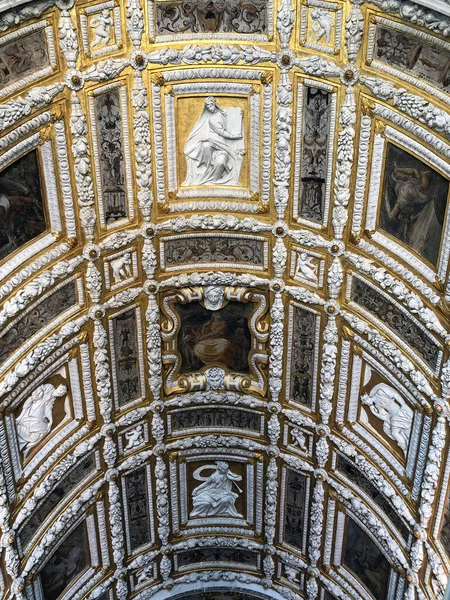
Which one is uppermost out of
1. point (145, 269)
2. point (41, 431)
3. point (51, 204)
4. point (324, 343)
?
point (324, 343)

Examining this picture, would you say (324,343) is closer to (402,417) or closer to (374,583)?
(402,417)

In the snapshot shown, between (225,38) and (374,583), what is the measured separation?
38.9ft

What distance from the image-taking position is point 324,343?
1627 centimetres

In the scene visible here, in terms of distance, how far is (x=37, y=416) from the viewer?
1557 centimetres

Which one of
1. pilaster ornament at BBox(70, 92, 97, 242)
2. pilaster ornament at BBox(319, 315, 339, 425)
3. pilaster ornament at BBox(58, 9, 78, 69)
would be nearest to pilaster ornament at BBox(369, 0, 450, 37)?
pilaster ornament at BBox(58, 9, 78, 69)

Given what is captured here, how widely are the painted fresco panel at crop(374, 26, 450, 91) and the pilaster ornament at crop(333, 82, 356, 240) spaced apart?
703mm

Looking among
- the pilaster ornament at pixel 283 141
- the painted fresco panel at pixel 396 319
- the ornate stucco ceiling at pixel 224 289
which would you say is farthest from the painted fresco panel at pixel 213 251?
the painted fresco panel at pixel 396 319

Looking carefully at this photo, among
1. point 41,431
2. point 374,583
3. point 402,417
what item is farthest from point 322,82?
point 374,583

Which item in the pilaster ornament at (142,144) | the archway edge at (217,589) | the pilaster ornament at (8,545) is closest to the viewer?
the pilaster ornament at (142,144)

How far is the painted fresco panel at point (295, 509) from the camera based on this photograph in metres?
18.7

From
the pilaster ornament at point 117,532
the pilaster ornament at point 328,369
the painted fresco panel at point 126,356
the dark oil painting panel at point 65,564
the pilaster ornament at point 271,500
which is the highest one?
the pilaster ornament at point 328,369

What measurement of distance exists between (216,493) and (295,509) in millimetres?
1963

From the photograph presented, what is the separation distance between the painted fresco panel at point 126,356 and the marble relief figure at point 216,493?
316 cm

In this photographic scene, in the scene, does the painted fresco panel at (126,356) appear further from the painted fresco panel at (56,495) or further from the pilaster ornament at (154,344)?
the painted fresco panel at (56,495)
